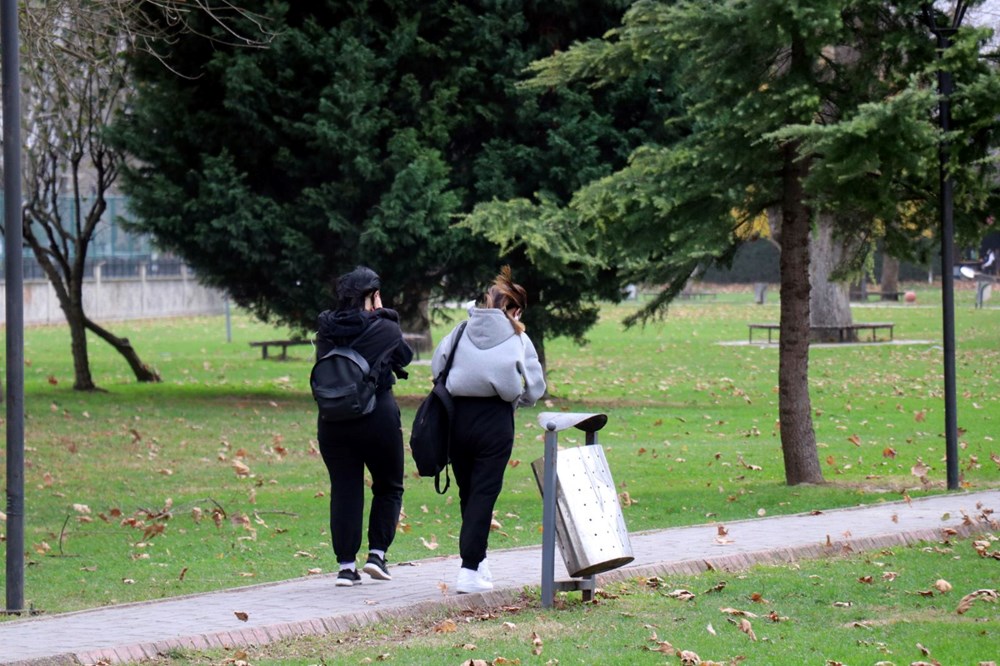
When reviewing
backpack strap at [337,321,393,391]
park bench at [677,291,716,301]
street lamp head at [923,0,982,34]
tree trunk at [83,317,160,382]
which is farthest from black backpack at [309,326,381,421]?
park bench at [677,291,716,301]

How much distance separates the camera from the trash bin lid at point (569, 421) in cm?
785

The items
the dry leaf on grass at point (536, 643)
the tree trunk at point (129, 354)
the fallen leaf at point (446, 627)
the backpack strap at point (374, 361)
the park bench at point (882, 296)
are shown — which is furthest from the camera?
the park bench at point (882, 296)

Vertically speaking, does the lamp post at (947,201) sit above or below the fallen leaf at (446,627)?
above

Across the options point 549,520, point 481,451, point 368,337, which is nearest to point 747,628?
point 549,520

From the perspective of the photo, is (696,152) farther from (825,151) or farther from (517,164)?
(517,164)

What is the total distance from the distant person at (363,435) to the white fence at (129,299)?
40.8 m

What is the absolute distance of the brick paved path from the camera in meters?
7.05

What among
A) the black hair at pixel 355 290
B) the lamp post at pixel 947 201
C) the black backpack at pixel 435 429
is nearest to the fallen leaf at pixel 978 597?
the black backpack at pixel 435 429

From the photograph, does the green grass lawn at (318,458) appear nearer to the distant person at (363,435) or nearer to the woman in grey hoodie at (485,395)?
the distant person at (363,435)

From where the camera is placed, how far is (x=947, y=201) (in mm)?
12352

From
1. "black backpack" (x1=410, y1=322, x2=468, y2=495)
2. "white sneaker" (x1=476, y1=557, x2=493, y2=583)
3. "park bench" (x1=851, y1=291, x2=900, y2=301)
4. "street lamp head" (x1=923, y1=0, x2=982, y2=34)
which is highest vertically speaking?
"street lamp head" (x1=923, y1=0, x2=982, y2=34)

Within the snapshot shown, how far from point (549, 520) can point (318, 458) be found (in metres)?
8.90

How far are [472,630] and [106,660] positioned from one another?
1793 millimetres

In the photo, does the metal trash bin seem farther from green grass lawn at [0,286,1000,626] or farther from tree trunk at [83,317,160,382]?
tree trunk at [83,317,160,382]
